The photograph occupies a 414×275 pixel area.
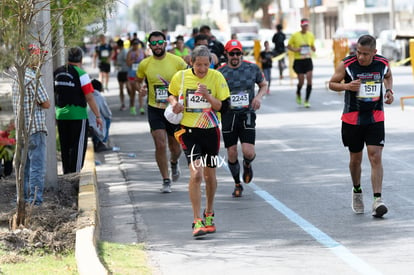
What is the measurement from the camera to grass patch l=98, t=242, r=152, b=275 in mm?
7574

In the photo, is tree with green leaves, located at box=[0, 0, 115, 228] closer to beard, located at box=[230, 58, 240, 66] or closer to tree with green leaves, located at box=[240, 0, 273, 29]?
beard, located at box=[230, 58, 240, 66]

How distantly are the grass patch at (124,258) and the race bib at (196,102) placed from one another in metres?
1.45

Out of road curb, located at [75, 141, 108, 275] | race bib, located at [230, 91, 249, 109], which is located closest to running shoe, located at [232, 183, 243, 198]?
race bib, located at [230, 91, 249, 109]

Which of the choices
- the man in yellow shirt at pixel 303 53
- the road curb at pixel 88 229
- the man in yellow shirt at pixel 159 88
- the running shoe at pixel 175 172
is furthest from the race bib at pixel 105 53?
the man in yellow shirt at pixel 159 88

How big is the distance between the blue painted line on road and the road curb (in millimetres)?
1949

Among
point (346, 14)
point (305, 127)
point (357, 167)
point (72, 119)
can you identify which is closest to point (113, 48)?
point (305, 127)

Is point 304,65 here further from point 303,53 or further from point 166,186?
point 166,186

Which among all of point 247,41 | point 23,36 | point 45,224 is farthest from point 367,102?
point 247,41

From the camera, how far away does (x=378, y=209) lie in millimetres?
9445

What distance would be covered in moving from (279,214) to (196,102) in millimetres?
1615

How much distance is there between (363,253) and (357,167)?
7.12ft

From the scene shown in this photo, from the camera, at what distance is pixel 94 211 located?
9.38 m

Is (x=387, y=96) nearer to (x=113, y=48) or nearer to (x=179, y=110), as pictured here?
(x=179, y=110)

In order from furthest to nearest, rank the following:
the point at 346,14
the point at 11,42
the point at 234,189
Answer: the point at 346,14, the point at 234,189, the point at 11,42
